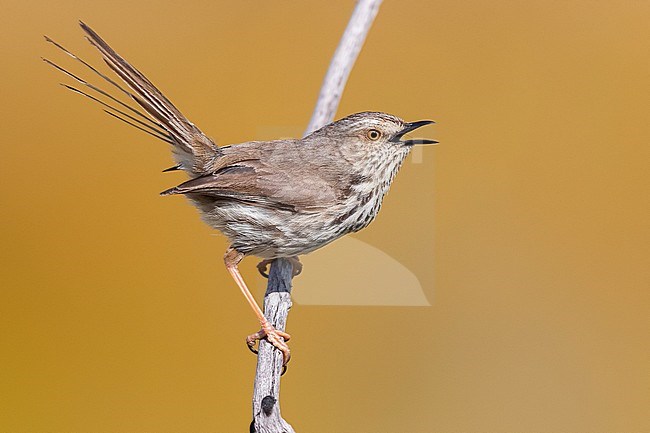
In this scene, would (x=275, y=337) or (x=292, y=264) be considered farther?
(x=292, y=264)

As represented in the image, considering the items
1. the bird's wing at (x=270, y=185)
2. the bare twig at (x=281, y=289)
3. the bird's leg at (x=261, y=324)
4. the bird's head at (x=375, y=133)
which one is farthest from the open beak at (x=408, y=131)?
the bird's leg at (x=261, y=324)

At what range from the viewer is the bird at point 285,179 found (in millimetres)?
2809

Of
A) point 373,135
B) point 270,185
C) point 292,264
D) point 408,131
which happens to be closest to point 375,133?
point 373,135

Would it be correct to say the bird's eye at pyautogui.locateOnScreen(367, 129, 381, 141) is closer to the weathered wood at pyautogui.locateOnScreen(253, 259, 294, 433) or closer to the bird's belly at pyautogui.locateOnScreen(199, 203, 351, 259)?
the bird's belly at pyautogui.locateOnScreen(199, 203, 351, 259)

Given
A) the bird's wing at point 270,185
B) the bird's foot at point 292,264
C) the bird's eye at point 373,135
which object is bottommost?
the bird's foot at point 292,264

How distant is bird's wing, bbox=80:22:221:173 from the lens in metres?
2.75

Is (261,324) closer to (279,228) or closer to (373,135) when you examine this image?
(279,228)

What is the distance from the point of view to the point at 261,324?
2887mm

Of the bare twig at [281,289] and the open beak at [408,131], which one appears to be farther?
the open beak at [408,131]

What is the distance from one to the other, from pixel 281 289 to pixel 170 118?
763 millimetres

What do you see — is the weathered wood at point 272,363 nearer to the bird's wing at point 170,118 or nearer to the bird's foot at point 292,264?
the bird's foot at point 292,264

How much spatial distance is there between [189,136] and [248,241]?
45 cm

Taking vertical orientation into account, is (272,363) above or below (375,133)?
below

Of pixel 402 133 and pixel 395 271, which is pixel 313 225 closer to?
pixel 402 133
